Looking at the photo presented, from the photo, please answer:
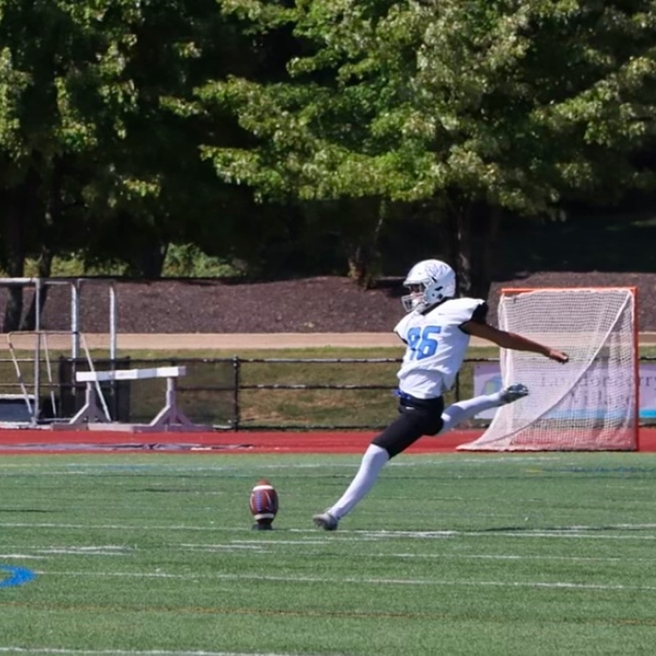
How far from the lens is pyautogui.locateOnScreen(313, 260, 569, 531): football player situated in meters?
11.4

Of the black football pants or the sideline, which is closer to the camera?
the black football pants

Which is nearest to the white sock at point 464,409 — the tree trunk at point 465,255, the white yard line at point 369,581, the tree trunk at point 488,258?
the white yard line at point 369,581

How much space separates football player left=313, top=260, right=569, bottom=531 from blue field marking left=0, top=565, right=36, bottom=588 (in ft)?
7.96

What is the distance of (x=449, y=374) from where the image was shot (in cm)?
1152

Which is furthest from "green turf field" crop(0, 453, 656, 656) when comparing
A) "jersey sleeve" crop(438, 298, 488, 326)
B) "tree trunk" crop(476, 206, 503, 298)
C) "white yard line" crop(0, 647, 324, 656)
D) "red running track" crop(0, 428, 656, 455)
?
"tree trunk" crop(476, 206, 503, 298)

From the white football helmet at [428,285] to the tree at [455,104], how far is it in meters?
20.4

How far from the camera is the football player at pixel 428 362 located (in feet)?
37.3

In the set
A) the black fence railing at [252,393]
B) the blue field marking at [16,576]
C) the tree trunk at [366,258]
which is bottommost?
the black fence railing at [252,393]

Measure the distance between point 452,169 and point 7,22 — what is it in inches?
414

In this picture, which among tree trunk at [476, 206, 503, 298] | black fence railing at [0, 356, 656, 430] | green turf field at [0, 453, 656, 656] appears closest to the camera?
green turf field at [0, 453, 656, 656]

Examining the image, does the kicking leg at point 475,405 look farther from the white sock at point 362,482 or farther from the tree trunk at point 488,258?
the tree trunk at point 488,258

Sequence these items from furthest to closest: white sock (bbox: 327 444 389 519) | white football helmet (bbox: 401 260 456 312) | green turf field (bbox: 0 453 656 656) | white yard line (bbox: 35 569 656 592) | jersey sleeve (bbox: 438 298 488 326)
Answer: white football helmet (bbox: 401 260 456 312) → jersey sleeve (bbox: 438 298 488 326) → white sock (bbox: 327 444 389 519) → white yard line (bbox: 35 569 656 592) → green turf field (bbox: 0 453 656 656)

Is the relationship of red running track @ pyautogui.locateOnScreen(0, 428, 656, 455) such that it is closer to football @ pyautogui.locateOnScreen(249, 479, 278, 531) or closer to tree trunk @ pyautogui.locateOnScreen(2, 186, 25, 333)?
football @ pyautogui.locateOnScreen(249, 479, 278, 531)

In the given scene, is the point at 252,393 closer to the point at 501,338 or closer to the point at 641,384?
the point at 641,384
